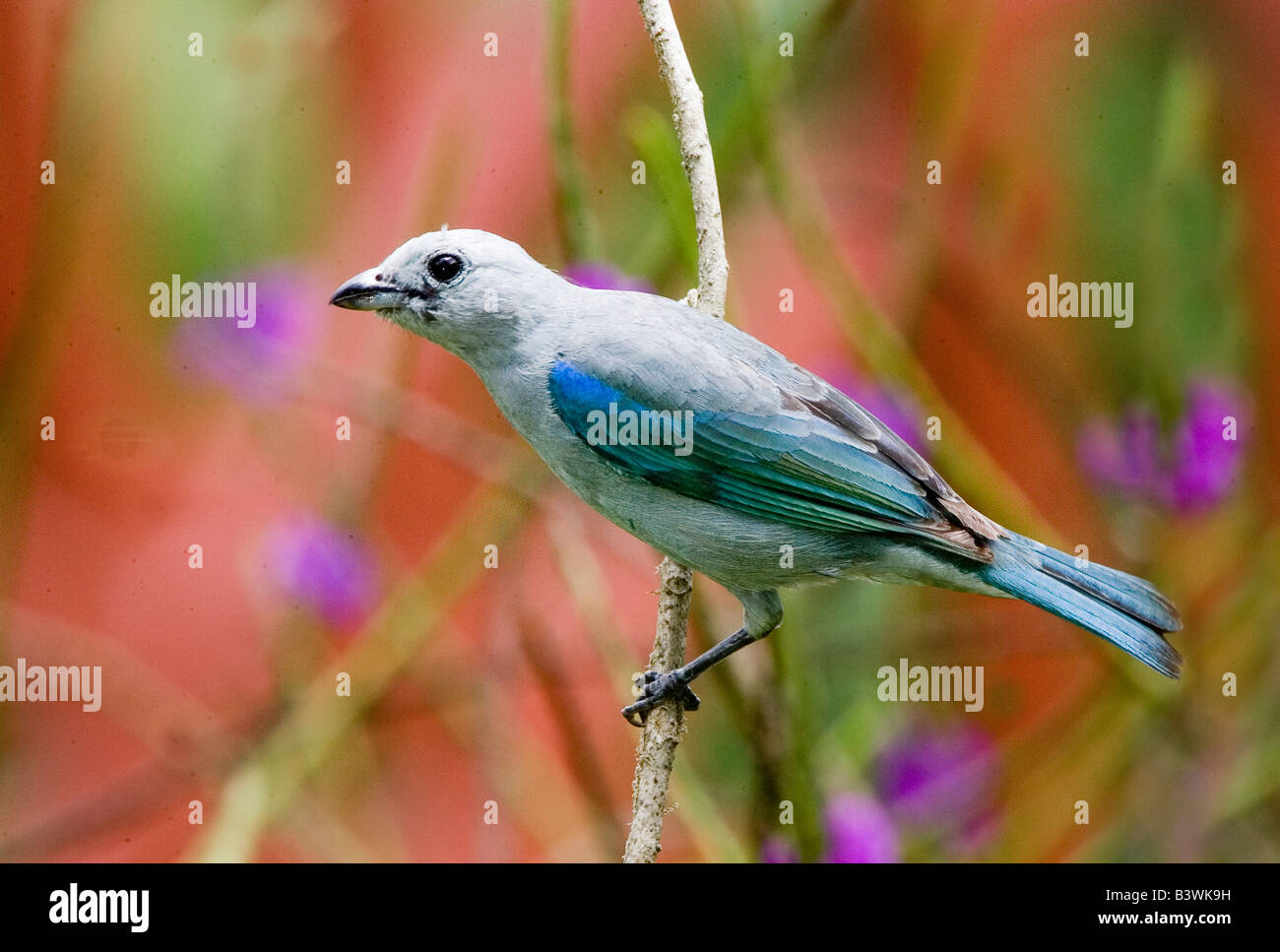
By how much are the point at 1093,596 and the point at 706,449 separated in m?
0.96

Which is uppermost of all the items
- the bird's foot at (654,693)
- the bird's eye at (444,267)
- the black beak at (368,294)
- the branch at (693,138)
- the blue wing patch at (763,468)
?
the branch at (693,138)

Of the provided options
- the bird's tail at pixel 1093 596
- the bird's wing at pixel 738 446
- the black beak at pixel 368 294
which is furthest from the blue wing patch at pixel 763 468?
the black beak at pixel 368 294

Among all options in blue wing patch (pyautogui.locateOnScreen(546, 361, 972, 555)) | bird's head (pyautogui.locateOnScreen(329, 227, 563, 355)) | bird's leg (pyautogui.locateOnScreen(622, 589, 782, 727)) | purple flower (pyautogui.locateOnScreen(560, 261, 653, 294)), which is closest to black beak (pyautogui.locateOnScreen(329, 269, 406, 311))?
bird's head (pyautogui.locateOnScreen(329, 227, 563, 355))

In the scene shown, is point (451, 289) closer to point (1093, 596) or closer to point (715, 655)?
point (715, 655)

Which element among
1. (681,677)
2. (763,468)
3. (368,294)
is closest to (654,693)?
(681,677)

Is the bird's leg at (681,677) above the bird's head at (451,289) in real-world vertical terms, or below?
below

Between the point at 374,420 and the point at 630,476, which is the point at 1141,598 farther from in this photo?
the point at 374,420

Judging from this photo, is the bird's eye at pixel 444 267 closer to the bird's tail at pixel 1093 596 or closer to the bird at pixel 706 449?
the bird at pixel 706 449

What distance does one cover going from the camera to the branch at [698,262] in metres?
2.82

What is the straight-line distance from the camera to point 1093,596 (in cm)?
290

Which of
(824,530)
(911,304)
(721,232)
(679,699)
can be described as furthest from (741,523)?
(911,304)

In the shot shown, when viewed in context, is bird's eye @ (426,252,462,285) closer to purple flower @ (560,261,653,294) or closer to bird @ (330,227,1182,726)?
bird @ (330,227,1182,726)

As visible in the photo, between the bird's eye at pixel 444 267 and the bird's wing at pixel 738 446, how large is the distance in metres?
0.30

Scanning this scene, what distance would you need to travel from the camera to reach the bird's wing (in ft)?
9.18
